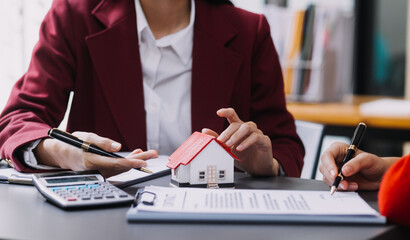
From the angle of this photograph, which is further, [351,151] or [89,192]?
[351,151]

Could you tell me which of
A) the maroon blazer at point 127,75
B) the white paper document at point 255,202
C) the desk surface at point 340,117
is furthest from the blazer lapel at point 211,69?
the desk surface at point 340,117

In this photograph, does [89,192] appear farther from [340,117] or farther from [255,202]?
[340,117]

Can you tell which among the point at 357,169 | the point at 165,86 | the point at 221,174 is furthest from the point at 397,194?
the point at 165,86

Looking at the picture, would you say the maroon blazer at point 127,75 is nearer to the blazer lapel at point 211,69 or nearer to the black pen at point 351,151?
the blazer lapel at point 211,69

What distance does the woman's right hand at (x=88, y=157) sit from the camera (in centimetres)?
98

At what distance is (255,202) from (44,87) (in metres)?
0.74

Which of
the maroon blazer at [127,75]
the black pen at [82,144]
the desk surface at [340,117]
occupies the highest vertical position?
the maroon blazer at [127,75]

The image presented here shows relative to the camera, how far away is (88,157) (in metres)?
1.01

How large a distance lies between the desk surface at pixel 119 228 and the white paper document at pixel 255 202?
0.13 feet

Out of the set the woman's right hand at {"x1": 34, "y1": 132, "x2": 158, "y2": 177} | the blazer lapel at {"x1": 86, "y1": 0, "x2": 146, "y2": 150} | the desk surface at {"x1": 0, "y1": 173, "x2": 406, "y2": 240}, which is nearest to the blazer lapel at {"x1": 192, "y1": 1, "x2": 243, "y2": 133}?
the blazer lapel at {"x1": 86, "y1": 0, "x2": 146, "y2": 150}

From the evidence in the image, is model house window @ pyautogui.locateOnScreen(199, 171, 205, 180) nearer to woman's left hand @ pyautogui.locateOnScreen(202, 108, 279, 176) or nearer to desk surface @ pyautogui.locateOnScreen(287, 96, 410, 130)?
woman's left hand @ pyautogui.locateOnScreen(202, 108, 279, 176)

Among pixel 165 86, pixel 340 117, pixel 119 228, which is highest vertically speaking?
pixel 165 86

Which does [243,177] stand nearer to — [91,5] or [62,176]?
[62,176]

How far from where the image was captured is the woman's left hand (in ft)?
3.51
